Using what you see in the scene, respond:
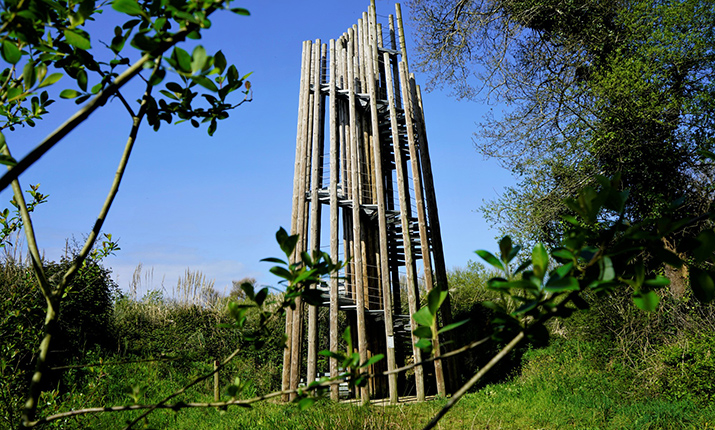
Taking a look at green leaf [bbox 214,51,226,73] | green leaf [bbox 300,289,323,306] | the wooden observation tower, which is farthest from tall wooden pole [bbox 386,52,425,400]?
green leaf [bbox 214,51,226,73]

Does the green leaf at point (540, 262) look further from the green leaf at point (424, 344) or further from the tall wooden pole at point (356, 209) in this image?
the tall wooden pole at point (356, 209)

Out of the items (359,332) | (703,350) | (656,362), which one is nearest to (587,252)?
(703,350)

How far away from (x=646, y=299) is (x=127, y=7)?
2.77 ft

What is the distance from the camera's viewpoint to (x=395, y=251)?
37.7 ft

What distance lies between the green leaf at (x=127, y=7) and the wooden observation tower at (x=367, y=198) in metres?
8.08

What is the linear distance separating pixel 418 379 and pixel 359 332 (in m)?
1.27

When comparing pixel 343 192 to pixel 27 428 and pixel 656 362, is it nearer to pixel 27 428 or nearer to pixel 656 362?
pixel 656 362

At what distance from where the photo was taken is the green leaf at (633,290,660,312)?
673mm

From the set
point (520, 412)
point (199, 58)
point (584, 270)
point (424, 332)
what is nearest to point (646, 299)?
point (584, 270)

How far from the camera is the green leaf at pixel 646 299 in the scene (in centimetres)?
67

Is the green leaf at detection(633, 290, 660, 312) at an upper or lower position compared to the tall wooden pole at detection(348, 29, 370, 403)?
lower

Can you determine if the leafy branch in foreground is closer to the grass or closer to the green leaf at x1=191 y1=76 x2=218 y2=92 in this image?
the green leaf at x1=191 y1=76 x2=218 y2=92

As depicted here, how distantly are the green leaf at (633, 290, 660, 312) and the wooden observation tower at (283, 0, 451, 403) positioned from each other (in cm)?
812

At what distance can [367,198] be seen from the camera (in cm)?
1088
